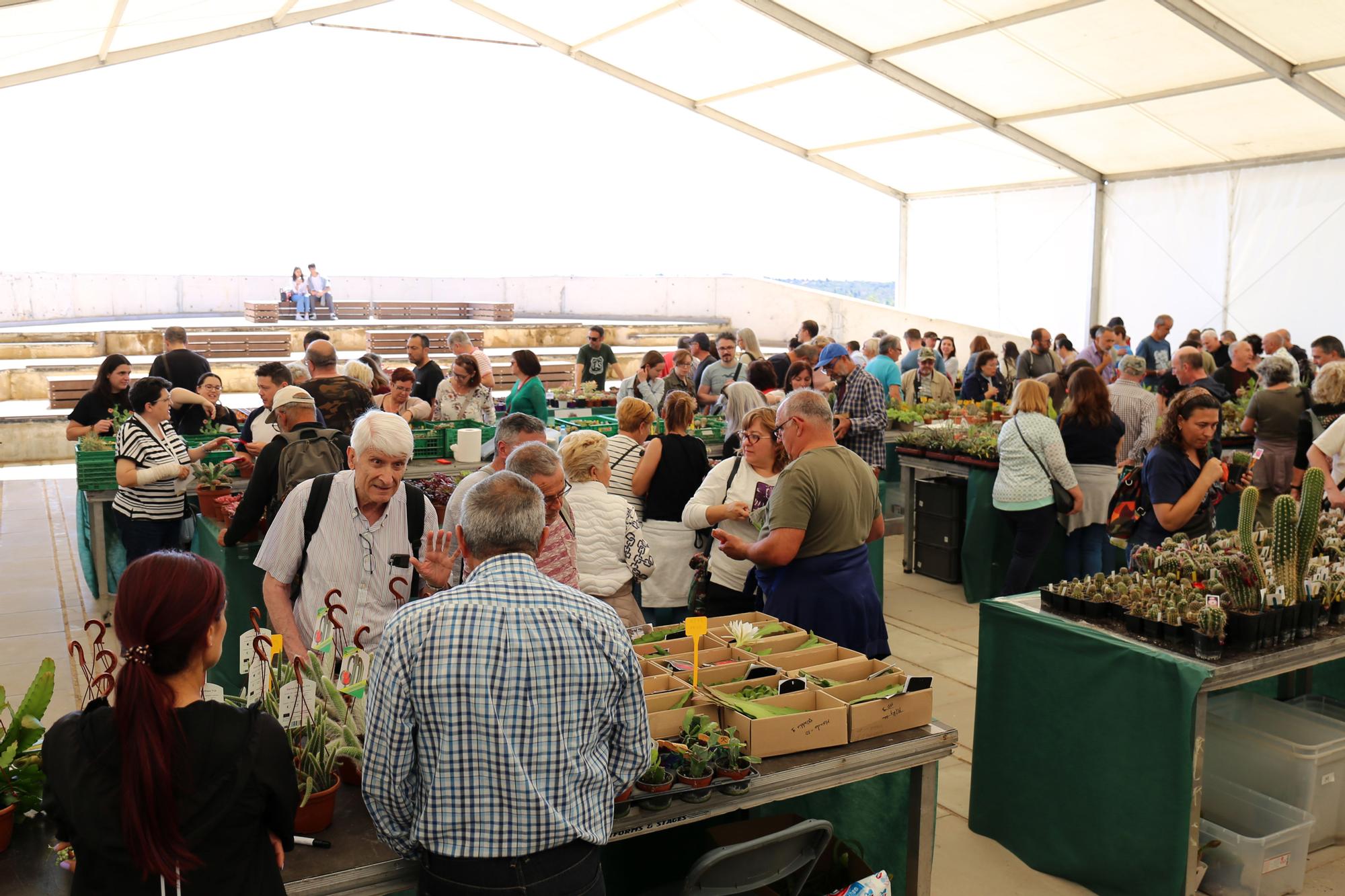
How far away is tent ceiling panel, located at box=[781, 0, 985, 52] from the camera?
11422 mm

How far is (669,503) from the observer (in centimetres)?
485

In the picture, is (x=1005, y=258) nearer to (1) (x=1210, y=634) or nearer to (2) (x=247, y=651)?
(1) (x=1210, y=634)

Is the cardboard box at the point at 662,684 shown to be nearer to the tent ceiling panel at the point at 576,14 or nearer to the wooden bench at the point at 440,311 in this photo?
the tent ceiling panel at the point at 576,14

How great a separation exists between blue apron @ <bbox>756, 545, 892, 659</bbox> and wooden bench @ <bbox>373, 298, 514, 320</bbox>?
65.5 ft

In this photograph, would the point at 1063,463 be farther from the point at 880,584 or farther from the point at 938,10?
the point at 938,10

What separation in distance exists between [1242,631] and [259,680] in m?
2.86

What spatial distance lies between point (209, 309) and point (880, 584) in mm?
22179

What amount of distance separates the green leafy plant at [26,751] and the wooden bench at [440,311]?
69.6 feet

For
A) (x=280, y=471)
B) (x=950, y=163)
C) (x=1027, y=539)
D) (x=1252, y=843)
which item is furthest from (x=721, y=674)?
(x=950, y=163)

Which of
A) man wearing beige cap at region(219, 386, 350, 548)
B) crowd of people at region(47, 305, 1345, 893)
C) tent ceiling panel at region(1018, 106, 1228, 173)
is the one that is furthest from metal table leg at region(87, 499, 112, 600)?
tent ceiling panel at region(1018, 106, 1228, 173)

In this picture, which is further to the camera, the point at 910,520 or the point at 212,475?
the point at 910,520

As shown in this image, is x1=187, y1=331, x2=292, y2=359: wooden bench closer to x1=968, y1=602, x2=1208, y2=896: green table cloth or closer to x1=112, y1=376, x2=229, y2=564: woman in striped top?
x1=112, y1=376, x2=229, y2=564: woman in striped top

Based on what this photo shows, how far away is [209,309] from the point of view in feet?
80.5

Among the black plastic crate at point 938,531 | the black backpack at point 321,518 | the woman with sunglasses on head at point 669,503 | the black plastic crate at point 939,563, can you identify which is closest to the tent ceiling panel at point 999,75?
the black plastic crate at point 938,531
